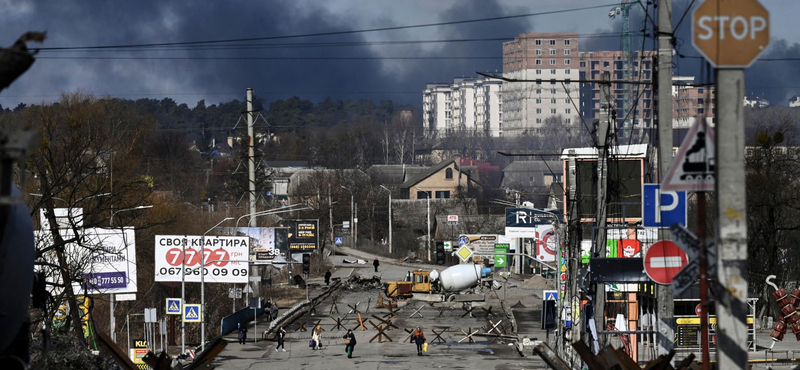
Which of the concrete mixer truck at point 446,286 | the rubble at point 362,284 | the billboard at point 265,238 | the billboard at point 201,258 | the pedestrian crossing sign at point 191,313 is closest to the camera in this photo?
the pedestrian crossing sign at point 191,313

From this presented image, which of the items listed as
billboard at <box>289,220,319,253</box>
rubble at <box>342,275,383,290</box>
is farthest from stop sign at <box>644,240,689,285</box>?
billboard at <box>289,220,319,253</box>

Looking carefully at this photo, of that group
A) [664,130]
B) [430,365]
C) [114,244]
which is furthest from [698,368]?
[114,244]

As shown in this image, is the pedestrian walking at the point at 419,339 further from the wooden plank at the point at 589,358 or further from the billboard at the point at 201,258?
the wooden plank at the point at 589,358

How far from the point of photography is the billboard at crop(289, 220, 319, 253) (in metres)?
84.1

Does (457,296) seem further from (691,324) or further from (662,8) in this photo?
(662,8)

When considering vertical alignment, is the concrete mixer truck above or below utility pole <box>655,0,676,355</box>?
below

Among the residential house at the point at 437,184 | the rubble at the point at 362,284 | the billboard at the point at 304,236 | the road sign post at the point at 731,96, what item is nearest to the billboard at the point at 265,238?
the rubble at the point at 362,284

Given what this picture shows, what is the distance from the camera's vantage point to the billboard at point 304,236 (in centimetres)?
8406

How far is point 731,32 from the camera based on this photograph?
8.85m

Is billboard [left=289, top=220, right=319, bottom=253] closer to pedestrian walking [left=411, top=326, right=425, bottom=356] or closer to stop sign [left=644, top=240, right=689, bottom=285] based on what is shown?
pedestrian walking [left=411, top=326, right=425, bottom=356]

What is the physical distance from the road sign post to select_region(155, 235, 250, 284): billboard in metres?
36.2

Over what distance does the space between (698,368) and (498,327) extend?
122ft

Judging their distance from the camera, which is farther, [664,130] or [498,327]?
[498,327]

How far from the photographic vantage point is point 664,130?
15906 millimetres
